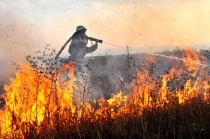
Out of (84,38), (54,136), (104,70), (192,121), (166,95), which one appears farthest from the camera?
(104,70)

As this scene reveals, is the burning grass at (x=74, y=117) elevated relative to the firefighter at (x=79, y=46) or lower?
lower

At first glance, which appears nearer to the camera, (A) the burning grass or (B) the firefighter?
(A) the burning grass

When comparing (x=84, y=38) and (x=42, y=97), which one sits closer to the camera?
(x=42, y=97)

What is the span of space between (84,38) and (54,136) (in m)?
8.57

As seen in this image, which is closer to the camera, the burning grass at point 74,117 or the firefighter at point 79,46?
the burning grass at point 74,117

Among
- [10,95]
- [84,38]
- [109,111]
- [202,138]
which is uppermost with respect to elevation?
[84,38]

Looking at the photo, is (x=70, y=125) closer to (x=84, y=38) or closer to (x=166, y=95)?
(x=166, y=95)

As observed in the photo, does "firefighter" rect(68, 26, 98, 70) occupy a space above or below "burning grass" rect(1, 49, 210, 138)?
above

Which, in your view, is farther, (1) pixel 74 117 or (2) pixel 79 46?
(2) pixel 79 46

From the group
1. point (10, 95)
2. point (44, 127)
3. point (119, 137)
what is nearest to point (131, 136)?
point (119, 137)

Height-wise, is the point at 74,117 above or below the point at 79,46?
below

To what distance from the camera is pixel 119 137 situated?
5703 mm

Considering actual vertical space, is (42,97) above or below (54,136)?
above

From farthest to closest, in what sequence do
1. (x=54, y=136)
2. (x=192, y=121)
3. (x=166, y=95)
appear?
(x=166, y=95), (x=192, y=121), (x=54, y=136)
